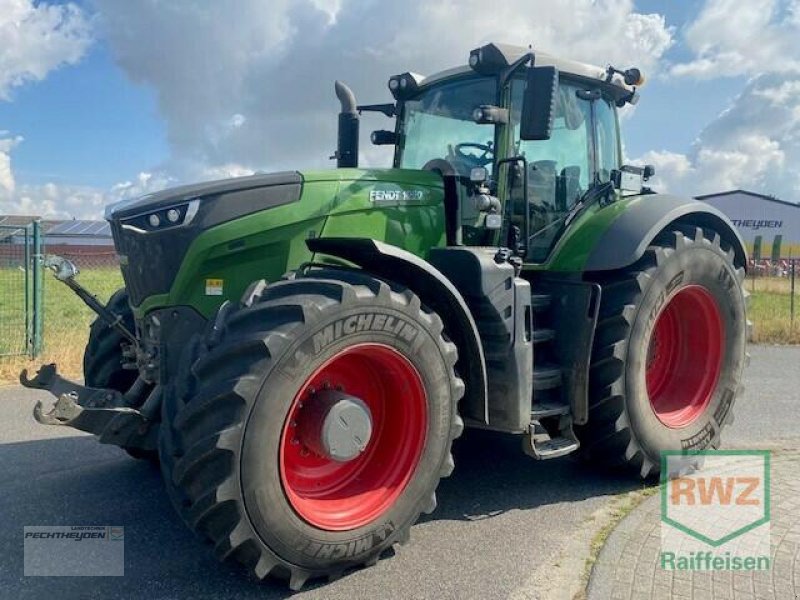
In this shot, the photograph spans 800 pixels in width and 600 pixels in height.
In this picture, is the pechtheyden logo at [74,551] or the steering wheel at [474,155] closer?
the pechtheyden logo at [74,551]

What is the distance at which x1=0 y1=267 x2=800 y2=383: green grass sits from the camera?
8.71 metres

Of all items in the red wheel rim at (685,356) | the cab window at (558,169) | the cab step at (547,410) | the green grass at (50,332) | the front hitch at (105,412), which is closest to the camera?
the front hitch at (105,412)

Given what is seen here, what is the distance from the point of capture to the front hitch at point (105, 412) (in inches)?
126

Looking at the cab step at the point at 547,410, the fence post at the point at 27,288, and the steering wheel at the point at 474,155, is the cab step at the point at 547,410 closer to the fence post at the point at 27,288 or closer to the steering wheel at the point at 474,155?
the steering wheel at the point at 474,155

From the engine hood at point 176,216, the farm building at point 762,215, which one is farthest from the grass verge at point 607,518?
the farm building at point 762,215

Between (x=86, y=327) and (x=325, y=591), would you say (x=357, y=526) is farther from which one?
(x=86, y=327)

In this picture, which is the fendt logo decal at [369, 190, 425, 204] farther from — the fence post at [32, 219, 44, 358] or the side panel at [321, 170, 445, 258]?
the fence post at [32, 219, 44, 358]

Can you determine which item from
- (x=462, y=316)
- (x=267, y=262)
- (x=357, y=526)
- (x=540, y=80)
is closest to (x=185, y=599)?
(x=357, y=526)

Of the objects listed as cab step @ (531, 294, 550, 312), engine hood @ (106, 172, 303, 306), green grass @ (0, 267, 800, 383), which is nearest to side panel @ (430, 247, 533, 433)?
cab step @ (531, 294, 550, 312)

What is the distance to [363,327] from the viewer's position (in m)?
3.30

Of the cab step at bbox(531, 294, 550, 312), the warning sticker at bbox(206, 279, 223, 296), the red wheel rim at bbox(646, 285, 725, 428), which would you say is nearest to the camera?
the warning sticker at bbox(206, 279, 223, 296)

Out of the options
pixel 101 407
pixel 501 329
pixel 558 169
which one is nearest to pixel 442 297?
pixel 501 329

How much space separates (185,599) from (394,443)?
48.6 inches

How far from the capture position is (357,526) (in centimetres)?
335
